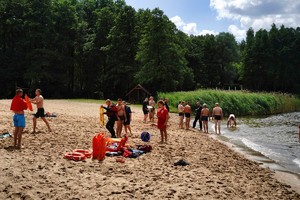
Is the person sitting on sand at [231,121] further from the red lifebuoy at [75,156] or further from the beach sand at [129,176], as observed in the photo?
the red lifebuoy at [75,156]

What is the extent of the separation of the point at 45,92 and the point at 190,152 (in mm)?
46077

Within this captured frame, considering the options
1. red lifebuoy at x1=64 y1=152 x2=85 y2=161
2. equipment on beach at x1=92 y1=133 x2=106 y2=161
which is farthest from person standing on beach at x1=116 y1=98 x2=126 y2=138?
red lifebuoy at x1=64 y1=152 x2=85 y2=161

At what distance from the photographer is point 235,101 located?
41.2 m

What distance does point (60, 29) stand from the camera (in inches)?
2293

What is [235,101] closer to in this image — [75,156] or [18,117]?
Answer: [75,156]

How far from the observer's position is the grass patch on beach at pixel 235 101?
3925 centimetres

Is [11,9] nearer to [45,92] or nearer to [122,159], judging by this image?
[45,92]

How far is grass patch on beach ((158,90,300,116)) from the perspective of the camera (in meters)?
39.2

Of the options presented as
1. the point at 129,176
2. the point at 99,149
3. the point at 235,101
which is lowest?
the point at 129,176

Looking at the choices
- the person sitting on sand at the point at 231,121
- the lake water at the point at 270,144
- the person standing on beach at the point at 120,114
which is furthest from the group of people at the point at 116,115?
the person sitting on sand at the point at 231,121

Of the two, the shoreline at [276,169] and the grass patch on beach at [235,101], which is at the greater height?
the grass patch on beach at [235,101]

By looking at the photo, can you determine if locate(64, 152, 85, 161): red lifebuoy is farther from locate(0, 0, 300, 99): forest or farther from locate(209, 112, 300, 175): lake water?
locate(0, 0, 300, 99): forest

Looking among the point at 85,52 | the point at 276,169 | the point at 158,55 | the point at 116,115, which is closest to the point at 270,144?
the point at 276,169

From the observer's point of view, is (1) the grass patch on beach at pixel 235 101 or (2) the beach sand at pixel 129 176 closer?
(2) the beach sand at pixel 129 176
